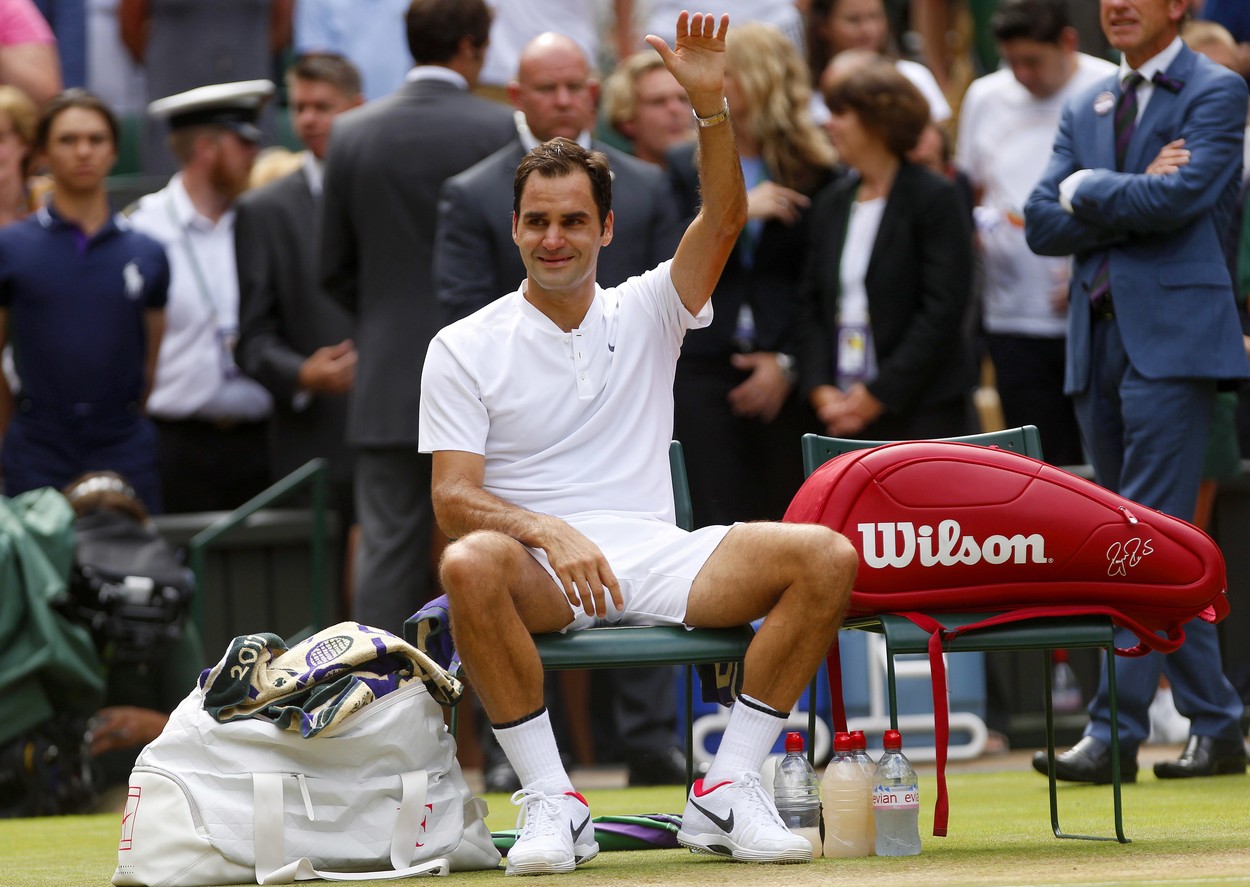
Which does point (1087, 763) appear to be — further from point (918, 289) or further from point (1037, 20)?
point (1037, 20)

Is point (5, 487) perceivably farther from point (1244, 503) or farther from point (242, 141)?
point (1244, 503)

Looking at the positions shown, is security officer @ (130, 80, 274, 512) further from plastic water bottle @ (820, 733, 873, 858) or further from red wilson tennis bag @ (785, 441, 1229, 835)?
plastic water bottle @ (820, 733, 873, 858)

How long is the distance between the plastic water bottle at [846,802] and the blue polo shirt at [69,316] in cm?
419

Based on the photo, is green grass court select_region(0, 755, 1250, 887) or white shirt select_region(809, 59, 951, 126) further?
white shirt select_region(809, 59, 951, 126)

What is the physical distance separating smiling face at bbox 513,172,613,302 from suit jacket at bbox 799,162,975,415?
107 inches

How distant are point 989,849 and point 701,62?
1899mm

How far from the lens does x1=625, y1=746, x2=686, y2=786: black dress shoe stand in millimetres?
7004

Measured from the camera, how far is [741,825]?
4.43 meters

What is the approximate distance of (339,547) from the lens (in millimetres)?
8180

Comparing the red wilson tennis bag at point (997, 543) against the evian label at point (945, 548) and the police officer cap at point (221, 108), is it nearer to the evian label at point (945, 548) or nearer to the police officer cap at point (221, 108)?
the evian label at point (945, 548)

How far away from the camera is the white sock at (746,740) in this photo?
4.50 meters

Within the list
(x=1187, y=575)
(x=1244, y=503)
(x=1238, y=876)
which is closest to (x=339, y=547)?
(x=1244, y=503)

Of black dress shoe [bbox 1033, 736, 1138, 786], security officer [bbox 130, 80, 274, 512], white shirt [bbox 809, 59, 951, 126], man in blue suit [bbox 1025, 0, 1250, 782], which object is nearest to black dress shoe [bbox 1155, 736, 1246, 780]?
man in blue suit [bbox 1025, 0, 1250, 782]

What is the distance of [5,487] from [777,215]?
3095mm
